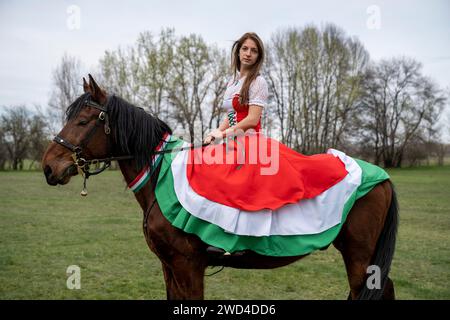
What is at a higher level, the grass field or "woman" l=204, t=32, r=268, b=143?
"woman" l=204, t=32, r=268, b=143

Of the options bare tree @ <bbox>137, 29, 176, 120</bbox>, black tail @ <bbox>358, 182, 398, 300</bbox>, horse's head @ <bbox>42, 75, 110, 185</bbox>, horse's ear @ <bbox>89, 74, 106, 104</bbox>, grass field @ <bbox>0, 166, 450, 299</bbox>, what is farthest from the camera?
bare tree @ <bbox>137, 29, 176, 120</bbox>

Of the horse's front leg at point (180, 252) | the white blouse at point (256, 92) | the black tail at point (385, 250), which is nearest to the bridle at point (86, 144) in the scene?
the horse's front leg at point (180, 252)

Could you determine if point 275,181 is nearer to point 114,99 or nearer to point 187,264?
point 187,264

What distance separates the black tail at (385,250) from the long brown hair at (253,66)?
72.2 inches

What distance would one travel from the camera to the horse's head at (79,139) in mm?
3178

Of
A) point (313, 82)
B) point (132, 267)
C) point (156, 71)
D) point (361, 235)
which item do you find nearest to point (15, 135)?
point (156, 71)

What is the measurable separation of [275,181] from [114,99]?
166 centimetres

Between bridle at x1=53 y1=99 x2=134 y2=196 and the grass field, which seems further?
the grass field

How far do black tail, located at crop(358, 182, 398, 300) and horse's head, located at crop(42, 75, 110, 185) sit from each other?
2.78m

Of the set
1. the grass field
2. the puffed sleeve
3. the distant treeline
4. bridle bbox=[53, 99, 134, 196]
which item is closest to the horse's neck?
bridle bbox=[53, 99, 134, 196]

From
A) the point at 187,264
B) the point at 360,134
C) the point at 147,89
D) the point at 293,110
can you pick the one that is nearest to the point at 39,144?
the point at 147,89

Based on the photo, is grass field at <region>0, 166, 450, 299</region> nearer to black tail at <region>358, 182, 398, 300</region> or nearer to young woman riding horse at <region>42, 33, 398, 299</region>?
black tail at <region>358, 182, 398, 300</region>

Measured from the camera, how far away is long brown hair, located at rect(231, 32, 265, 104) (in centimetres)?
355

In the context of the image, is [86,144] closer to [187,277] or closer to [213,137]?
[213,137]
